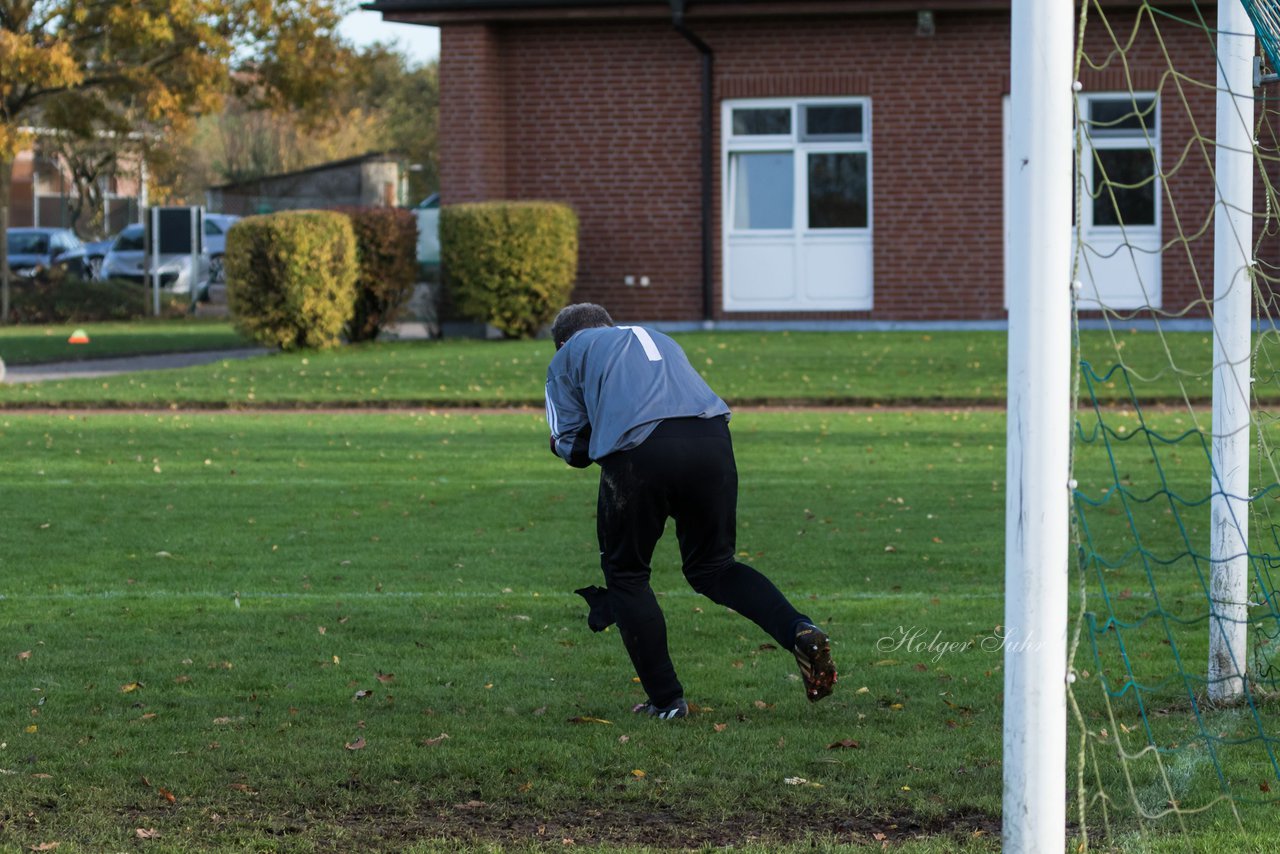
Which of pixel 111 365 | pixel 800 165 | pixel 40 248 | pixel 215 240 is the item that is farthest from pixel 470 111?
pixel 40 248

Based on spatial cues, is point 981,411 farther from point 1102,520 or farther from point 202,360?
point 202,360

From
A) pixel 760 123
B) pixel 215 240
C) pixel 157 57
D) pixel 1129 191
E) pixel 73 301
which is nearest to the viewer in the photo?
pixel 1129 191

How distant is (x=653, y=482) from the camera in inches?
230

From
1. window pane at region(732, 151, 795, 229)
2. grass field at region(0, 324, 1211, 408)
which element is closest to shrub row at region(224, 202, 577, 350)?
grass field at region(0, 324, 1211, 408)

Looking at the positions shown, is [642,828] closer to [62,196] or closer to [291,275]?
[291,275]

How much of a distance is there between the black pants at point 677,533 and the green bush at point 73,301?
2762 cm

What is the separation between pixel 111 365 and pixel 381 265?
3.74 metres

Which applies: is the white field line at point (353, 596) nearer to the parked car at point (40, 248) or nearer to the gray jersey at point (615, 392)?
the gray jersey at point (615, 392)

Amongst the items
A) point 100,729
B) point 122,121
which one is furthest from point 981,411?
point 122,121

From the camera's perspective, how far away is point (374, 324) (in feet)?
76.1

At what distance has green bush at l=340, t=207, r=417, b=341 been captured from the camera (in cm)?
→ 2233

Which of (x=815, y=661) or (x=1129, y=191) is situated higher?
(x=1129, y=191)

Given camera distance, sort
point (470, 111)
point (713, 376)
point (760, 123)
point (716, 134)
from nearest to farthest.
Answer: point (713, 376)
point (470, 111)
point (716, 134)
point (760, 123)

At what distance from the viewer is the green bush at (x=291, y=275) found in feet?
69.2
